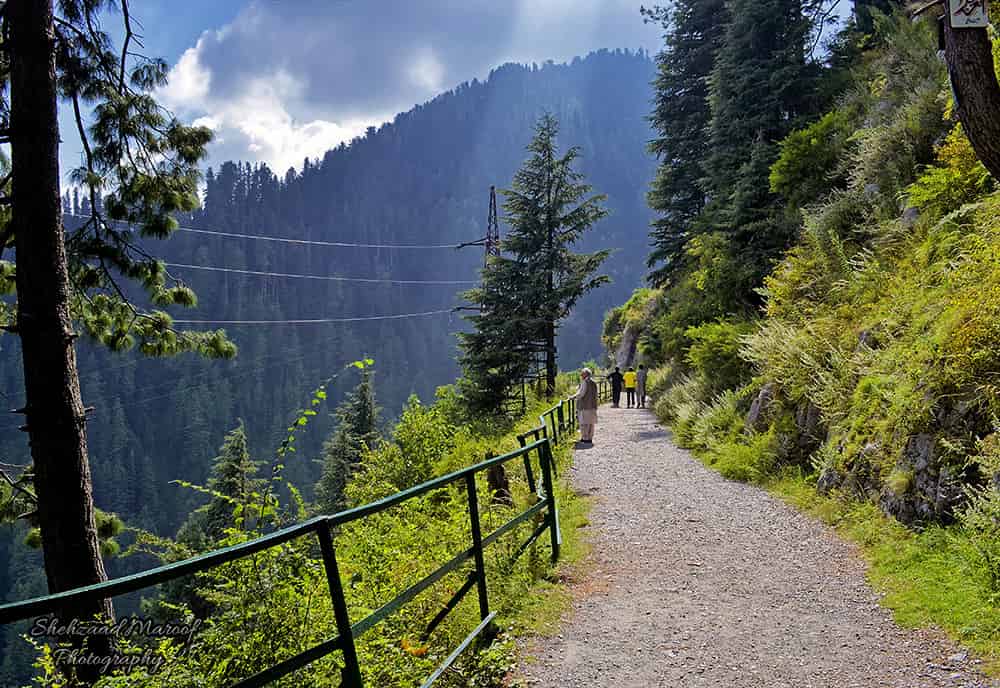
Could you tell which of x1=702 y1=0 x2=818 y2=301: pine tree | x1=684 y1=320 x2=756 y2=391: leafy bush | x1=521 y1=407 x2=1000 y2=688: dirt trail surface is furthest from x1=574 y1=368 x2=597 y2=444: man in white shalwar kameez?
x1=521 y1=407 x2=1000 y2=688: dirt trail surface

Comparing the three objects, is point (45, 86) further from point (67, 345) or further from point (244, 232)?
point (244, 232)

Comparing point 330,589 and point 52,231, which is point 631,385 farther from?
point 330,589

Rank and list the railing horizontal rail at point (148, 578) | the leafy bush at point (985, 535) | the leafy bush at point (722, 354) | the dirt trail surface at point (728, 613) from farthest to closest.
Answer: the leafy bush at point (722, 354) < the leafy bush at point (985, 535) < the dirt trail surface at point (728, 613) < the railing horizontal rail at point (148, 578)

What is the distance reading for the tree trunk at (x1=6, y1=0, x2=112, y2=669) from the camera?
5.54 m

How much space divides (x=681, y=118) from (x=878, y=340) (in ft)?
67.2

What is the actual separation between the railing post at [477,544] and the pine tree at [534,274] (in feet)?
60.6

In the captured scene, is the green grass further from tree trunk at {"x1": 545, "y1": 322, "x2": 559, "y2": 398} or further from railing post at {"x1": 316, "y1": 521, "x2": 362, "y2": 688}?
tree trunk at {"x1": 545, "y1": 322, "x2": 559, "y2": 398}

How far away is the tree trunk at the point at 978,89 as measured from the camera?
13.5ft

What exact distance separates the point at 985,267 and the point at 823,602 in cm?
381

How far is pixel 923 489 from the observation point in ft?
18.5

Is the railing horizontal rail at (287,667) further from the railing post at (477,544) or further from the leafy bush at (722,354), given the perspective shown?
the leafy bush at (722,354)

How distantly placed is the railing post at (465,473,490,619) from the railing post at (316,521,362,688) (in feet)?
4.50

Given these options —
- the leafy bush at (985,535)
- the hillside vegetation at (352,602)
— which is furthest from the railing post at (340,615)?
the leafy bush at (985,535)

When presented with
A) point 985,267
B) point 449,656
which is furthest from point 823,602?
point 985,267
